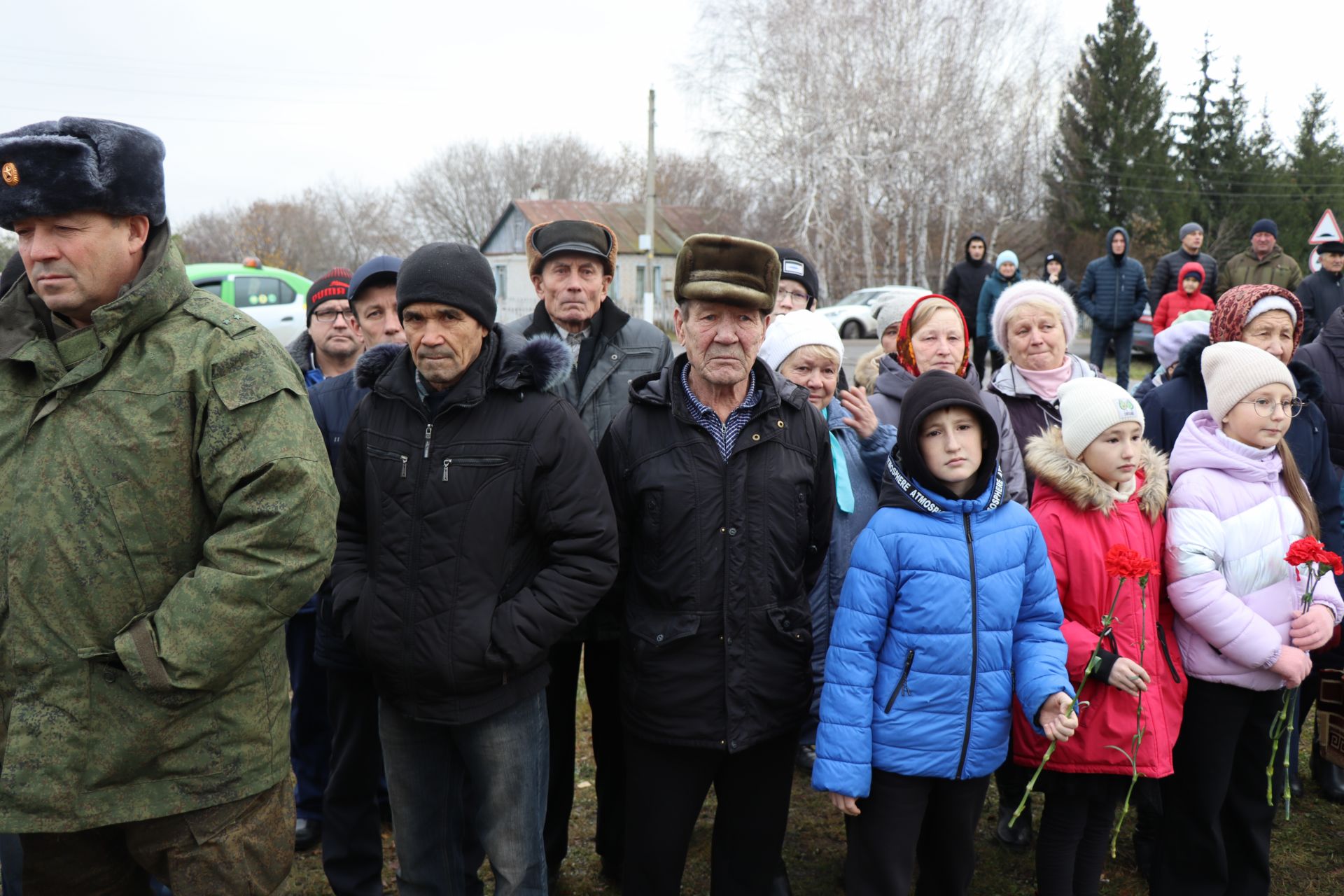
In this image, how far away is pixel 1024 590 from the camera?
2.67 metres

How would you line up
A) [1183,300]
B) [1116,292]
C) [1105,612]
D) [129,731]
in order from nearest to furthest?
A: [129,731]
[1105,612]
[1183,300]
[1116,292]

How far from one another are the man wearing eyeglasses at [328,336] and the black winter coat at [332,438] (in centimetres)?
37

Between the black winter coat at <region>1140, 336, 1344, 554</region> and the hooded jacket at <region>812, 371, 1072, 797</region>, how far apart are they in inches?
45.9

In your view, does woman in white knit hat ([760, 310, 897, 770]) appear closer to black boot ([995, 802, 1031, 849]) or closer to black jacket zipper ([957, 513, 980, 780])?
black jacket zipper ([957, 513, 980, 780])

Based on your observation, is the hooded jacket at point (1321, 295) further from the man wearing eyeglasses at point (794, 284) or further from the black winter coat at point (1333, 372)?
the man wearing eyeglasses at point (794, 284)

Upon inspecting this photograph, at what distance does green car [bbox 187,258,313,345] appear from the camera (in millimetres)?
13648

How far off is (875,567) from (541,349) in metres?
1.10

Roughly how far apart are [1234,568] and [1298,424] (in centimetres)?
83

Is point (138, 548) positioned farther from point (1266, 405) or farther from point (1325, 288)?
point (1325, 288)

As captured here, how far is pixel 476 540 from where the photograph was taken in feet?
8.16

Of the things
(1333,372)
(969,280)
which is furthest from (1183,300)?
(1333,372)

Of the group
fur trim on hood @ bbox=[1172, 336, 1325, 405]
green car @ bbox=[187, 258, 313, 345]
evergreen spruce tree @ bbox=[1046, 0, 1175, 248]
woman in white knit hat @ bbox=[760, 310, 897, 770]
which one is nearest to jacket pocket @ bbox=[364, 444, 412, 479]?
woman in white knit hat @ bbox=[760, 310, 897, 770]

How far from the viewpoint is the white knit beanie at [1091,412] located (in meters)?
2.91

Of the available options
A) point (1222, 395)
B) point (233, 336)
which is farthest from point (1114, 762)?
point (233, 336)
